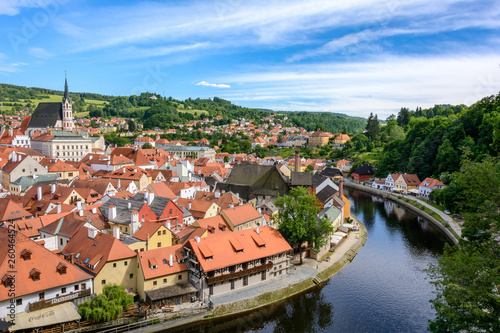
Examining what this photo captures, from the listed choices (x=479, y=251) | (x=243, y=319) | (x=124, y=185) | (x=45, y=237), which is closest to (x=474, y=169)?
(x=479, y=251)

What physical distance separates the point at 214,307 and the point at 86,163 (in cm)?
4649

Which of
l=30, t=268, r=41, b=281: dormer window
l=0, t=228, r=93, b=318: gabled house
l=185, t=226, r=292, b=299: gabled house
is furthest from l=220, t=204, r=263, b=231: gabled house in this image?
l=30, t=268, r=41, b=281: dormer window

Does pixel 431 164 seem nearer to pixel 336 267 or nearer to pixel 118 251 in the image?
pixel 336 267

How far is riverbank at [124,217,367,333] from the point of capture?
71.6 feet

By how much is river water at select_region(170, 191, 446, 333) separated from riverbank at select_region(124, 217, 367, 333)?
0.38m

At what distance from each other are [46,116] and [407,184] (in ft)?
253

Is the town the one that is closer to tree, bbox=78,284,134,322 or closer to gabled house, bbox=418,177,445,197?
tree, bbox=78,284,134,322

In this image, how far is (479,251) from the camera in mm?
16188

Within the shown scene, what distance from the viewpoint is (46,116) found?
261ft

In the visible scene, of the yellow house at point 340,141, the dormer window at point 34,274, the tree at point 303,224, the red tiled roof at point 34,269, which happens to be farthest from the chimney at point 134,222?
the yellow house at point 340,141

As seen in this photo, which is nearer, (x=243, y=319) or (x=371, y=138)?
(x=243, y=319)

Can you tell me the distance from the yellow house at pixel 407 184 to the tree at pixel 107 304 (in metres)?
57.5

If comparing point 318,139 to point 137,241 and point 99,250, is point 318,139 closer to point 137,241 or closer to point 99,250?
point 137,241

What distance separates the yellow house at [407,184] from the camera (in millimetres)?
66062
